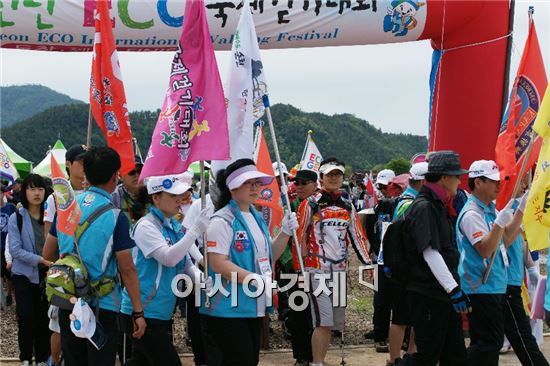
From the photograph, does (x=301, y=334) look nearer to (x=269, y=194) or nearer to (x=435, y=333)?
(x=269, y=194)

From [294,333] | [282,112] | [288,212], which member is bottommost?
[294,333]

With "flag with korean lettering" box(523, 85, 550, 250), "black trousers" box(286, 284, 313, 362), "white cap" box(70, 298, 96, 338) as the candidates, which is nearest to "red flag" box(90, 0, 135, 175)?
"white cap" box(70, 298, 96, 338)

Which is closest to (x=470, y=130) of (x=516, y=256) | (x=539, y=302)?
(x=516, y=256)

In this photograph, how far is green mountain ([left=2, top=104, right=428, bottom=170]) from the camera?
2394 inches

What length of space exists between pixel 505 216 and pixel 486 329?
2.90 ft

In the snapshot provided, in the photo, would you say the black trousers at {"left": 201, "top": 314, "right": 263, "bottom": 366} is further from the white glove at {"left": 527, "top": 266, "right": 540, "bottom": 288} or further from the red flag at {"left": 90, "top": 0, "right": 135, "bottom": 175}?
the white glove at {"left": 527, "top": 266, "right": 540, "bottom": 288}

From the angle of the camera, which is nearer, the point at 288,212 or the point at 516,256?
the point at 288,212

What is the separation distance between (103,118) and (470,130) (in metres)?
4.71

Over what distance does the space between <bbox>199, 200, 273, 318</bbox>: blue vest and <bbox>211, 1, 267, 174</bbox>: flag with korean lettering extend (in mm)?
599

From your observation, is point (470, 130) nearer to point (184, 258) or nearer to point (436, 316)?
point (436, 316)

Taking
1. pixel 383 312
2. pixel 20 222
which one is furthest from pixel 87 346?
pixel 383 312

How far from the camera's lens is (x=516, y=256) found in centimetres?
671

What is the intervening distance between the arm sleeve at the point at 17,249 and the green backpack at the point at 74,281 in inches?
90.1

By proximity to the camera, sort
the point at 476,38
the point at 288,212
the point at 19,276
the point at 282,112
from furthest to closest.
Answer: the point at 282,112
the point at 476,38
the point at 19,276
the point at 288,212
